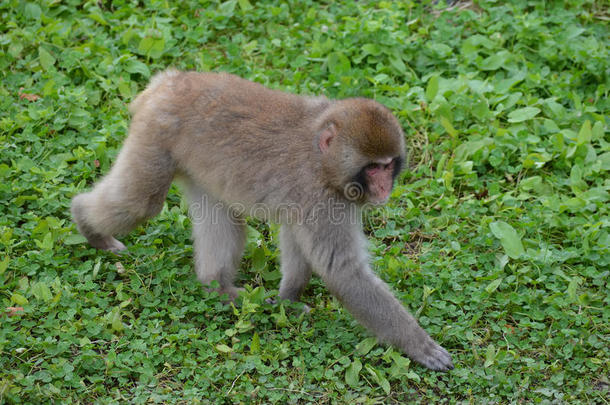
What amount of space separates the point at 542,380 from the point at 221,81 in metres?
2.66

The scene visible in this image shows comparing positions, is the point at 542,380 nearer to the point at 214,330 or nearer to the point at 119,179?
the point at 214,330

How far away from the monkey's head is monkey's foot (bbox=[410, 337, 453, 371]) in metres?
0.91

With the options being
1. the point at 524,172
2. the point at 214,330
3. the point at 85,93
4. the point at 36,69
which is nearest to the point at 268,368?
the point at 214,330

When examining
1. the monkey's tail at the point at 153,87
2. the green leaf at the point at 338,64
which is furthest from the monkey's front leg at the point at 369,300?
the green leaf at the point at 338,64

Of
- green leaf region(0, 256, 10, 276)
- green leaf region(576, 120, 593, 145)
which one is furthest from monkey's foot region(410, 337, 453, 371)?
green leaf region(0, 256, 10, 276)

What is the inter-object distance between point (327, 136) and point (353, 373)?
1.38 m

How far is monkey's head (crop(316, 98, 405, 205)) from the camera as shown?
15.5 ft

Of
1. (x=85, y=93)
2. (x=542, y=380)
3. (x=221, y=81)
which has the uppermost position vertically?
(x=221, y=81)

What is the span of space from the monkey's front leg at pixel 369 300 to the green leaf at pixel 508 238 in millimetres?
1102

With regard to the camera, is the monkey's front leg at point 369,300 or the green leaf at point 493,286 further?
the green leaf at point 493,286

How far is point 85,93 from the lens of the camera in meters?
6.93

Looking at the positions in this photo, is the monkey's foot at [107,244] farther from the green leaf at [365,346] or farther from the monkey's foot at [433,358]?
the monkey's foot at [433,358]

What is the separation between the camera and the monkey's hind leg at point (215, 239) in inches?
215

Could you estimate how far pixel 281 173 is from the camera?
4957 mm
